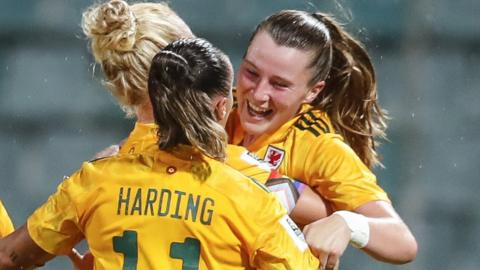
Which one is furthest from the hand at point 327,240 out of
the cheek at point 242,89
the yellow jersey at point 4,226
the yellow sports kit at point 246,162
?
the yellow jersey at point 4,226

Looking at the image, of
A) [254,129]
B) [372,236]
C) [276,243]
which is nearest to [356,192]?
[372,236]

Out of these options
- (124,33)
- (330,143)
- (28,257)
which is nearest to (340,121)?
(330,143)

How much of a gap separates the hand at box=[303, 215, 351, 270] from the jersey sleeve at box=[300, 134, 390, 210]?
333mm

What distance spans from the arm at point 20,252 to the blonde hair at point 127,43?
0.42 metres

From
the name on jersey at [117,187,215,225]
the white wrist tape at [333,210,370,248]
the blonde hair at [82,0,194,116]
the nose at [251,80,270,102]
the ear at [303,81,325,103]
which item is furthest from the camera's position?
the ear at [303,81,325,103]

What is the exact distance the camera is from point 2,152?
5414mm

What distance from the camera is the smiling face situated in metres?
3.36

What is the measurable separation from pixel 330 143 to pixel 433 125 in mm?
2361

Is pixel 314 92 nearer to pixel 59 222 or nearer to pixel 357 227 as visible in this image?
pixel 357 227

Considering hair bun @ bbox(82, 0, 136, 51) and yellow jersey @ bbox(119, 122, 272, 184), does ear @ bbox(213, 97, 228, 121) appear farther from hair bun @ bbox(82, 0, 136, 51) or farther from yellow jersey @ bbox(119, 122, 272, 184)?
hair bun @ bbox(82, 0, 136, 51)

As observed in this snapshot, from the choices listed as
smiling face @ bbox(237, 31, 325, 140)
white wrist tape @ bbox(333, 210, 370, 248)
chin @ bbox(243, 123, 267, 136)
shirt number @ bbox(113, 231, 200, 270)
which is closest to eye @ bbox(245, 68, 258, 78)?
smiling face @ bbox(237, 31, 325, 140)

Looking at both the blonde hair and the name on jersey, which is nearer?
the name on jersey

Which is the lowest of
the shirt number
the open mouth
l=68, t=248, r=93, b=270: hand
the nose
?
l=68, t=248, r=93, b=270: hand

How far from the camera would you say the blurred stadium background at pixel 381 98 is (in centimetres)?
544
